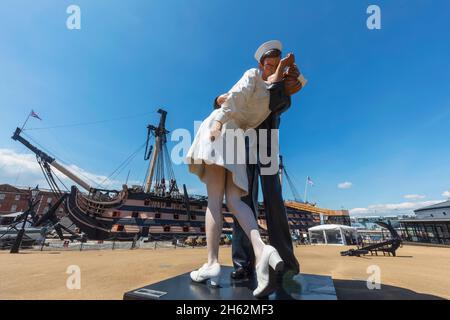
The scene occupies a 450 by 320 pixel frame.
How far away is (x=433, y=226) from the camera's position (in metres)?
19.2

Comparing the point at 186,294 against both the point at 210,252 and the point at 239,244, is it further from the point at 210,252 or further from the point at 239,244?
the point at 239,244

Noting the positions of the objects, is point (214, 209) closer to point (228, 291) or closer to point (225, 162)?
point (225, 162)

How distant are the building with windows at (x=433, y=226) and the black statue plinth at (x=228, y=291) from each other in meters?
22.4

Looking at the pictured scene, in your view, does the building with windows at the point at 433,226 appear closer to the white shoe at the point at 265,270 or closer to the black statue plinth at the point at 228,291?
the black statue plinth at the point at 228,291

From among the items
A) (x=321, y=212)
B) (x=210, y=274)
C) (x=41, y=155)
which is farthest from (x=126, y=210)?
(x=321, y=212)

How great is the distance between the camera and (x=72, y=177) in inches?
909

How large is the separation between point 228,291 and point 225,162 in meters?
1.17

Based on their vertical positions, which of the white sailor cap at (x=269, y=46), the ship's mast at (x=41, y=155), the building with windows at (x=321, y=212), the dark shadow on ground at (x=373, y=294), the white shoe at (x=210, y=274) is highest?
the ship's mast at (x=41, y=155)

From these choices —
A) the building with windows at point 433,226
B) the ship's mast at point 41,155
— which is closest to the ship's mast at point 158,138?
the ship's mast at point 41,155

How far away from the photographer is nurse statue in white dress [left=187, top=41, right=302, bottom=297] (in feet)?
6.11

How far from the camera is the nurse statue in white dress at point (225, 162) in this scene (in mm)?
1862

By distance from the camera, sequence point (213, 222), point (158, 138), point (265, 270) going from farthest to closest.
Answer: point (158, 138) → point (213, 222) → point (265, 270)
